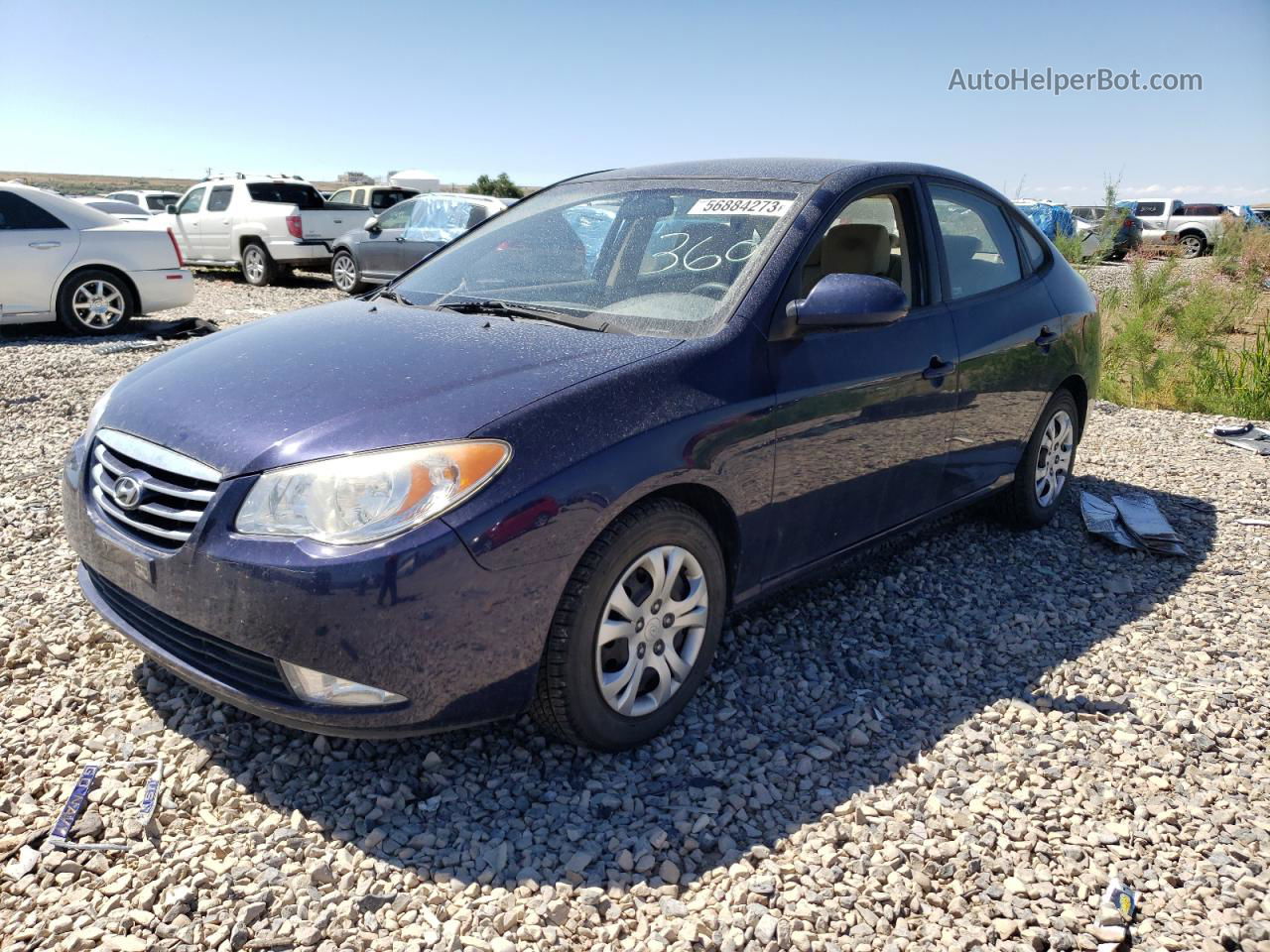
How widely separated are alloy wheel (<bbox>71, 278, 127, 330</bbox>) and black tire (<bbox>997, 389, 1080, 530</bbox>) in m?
9.26

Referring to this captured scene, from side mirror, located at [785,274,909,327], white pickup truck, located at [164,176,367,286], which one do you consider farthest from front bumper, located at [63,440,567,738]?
white pickup truck, located at [164,176,367,286]

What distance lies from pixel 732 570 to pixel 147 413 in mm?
1823

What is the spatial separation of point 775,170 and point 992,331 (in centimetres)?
124

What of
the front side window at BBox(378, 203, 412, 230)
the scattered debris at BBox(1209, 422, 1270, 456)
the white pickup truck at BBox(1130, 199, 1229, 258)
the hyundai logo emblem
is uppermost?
the white pickup truck at BBox(1130, 199, 1229, 258)

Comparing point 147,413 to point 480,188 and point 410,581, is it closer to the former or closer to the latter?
point 410,581

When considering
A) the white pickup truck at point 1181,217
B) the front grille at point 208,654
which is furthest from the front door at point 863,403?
the white pickup truck at point 1181,217

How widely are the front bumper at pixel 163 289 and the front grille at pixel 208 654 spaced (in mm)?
8762

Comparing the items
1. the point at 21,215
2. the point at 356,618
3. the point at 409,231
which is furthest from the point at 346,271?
the point at 356,618

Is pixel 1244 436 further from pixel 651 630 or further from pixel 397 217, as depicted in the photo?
pixel 397 217

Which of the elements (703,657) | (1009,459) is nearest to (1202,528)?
(1009,459)

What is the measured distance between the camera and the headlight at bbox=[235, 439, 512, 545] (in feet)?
7.86

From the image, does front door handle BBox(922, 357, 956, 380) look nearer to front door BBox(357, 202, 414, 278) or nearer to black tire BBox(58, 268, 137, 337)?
black tire BBox(58, 268, 137, 337)

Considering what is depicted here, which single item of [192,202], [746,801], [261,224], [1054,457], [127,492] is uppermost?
[192,202]

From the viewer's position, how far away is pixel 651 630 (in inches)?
115
